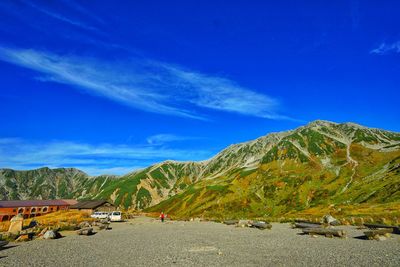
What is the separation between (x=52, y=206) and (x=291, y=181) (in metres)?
147

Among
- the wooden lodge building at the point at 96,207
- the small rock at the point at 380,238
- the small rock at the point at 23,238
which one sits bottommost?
the small rock at the point at 23,238

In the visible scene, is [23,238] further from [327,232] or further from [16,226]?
[327,232]

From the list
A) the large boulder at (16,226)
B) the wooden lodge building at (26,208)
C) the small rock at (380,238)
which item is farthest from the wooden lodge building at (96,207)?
the small rock at (380,238)

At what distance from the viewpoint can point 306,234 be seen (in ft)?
149

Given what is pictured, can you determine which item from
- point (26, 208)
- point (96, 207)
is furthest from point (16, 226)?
point (26, 208)

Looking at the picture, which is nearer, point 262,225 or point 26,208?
point 262,225

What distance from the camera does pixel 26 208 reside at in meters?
162

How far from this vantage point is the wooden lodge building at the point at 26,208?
493 ft

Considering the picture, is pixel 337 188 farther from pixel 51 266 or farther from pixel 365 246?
pixel 51 266

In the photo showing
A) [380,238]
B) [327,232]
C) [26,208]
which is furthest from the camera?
[26,208]

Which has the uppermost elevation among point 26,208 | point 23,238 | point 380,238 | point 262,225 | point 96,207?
point 96,207

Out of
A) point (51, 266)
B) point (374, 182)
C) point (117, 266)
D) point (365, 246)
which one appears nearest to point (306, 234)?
point (365, 246)

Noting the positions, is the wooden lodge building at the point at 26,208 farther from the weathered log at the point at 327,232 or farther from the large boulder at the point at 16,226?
the weathered log at the point at 327,232

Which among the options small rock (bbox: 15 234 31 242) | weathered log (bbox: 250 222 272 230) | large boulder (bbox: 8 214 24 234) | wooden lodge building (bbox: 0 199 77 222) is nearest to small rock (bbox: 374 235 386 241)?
weathered log (bbox: 250 222 272 230)
